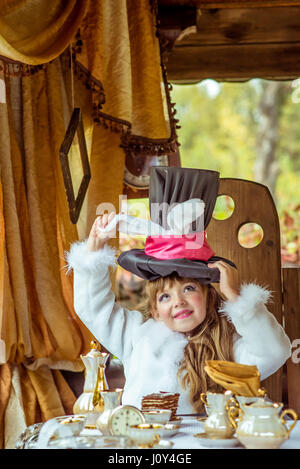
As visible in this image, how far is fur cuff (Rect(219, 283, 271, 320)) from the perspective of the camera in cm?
184

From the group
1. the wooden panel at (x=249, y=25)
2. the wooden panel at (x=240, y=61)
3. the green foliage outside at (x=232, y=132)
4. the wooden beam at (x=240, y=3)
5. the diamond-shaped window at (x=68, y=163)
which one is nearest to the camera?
the diamond-shaped window at (x=68, y=163)

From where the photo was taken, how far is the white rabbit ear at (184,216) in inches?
76.3

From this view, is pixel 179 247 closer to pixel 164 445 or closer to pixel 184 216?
pixel 184 216

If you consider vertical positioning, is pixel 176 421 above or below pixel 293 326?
below

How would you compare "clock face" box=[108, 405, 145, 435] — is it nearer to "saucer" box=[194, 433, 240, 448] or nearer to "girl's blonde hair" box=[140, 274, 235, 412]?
"saucer" box=[194, 433, 240, 448]

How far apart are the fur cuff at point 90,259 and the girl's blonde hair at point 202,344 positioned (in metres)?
0.16

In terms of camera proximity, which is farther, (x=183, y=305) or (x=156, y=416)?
(x=183, y=305)

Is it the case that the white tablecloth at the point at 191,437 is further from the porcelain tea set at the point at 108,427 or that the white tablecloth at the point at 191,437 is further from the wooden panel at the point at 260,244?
the wooden panel at the point at 260,244

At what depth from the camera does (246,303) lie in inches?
72.7

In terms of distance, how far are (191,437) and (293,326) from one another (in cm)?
119

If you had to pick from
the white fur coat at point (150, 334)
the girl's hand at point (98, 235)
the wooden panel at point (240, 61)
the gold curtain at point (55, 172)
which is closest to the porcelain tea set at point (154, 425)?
the white fur coat at point (150, 334)

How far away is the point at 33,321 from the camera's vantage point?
8.36 ft

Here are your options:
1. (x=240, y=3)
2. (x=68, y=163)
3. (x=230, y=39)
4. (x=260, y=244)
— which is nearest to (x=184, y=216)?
(x=68, y=163)

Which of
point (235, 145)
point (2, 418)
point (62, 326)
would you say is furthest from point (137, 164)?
point (235, 145)
